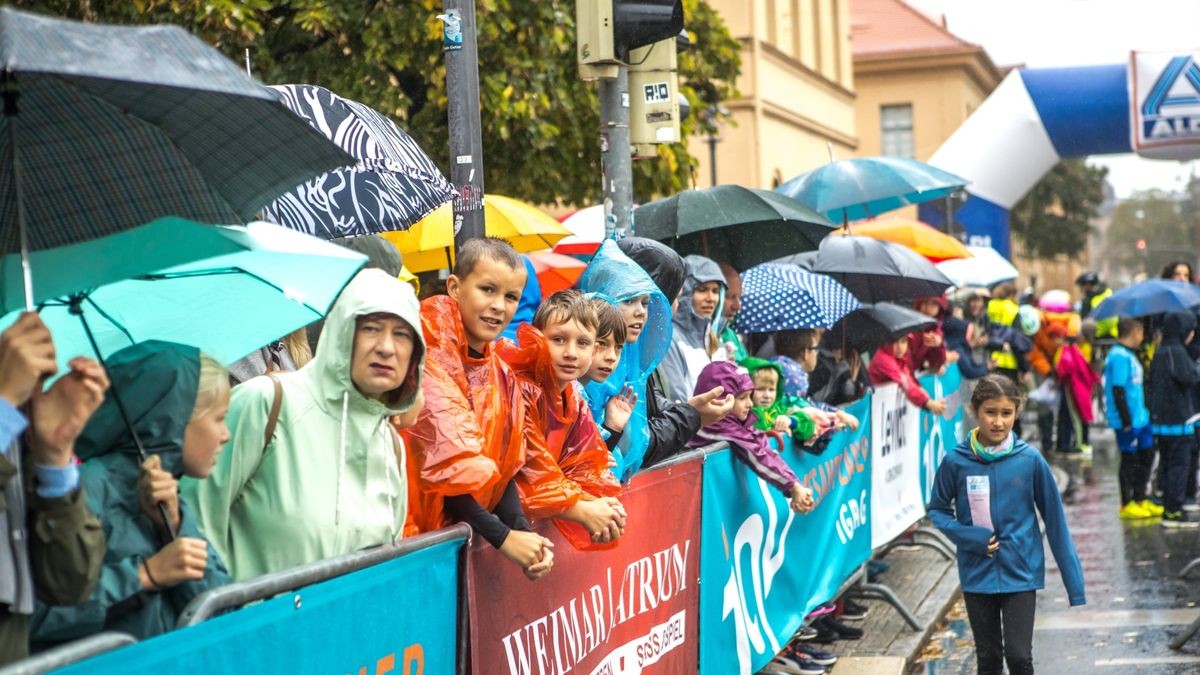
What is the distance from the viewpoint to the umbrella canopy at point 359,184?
6.05m

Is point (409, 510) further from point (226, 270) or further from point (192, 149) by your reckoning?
point (192, 149)

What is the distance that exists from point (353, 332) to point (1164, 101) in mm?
20159

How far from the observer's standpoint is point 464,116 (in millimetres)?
5945

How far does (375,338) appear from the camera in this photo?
393 cm

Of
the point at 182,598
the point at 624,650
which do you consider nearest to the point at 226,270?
the point at 182,598

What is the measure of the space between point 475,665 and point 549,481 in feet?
2.24

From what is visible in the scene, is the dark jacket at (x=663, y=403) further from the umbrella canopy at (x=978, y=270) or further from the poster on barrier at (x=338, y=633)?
the umbrella canopy at (x=978, y=270)

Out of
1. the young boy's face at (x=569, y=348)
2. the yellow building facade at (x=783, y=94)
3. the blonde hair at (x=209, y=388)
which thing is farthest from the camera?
the yellow building facade at (x=783, y=94)

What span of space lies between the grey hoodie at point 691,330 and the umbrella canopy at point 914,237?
289 inches

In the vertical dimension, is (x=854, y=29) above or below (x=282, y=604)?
above

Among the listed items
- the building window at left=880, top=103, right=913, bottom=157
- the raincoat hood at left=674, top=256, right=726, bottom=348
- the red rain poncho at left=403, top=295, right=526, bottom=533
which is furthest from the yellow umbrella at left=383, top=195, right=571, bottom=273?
the building window at left=880, top=103, right=913, bottom=157

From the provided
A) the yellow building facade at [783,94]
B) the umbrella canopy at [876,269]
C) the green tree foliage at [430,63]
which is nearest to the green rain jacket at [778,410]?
the umbrella canopy at [876,269]

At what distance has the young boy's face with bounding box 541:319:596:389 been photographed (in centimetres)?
496

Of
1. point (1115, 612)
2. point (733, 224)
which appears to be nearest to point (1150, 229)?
point (1115, 612)
